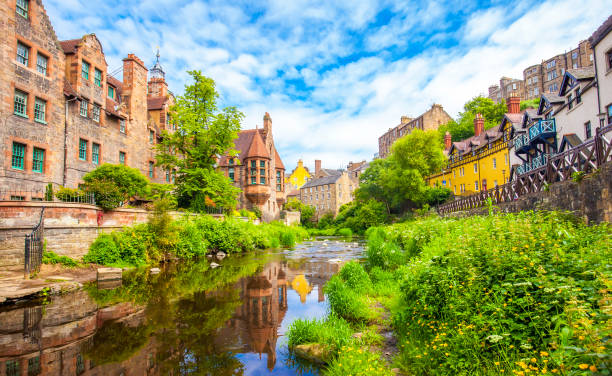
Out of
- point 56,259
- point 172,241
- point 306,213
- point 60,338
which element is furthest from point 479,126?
point 60,338

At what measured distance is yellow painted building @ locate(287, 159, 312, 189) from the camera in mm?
91812

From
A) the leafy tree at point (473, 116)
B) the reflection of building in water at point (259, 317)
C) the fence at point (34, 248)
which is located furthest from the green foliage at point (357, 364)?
the leafy tree at point (473, 116)

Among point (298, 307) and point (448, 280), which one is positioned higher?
point (448, 280)

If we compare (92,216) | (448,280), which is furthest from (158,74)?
(448,280)

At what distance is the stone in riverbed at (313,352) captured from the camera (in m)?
5.91

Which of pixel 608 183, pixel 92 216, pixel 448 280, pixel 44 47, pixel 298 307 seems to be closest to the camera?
pixel 448 280

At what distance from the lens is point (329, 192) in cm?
7106

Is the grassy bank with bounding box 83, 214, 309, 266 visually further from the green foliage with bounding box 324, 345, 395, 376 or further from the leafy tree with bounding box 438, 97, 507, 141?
the leafy tree with bounding box 438, 97, 507, 141

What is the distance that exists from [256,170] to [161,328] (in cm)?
3343

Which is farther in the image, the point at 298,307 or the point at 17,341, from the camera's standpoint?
the point at 298,307

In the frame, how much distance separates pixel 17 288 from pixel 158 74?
135 feet

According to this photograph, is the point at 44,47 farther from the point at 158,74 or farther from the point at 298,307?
the point at 158,74

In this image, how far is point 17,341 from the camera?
6.69 m

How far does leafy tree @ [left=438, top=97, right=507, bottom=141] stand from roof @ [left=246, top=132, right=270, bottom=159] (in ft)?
107
